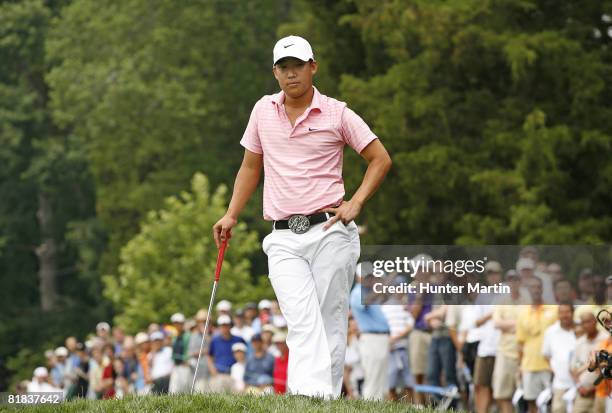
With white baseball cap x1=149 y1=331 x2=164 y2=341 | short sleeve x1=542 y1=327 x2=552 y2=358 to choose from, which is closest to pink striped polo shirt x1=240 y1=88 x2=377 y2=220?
short sleeve x1=542 y1=327 x2=552 y2=358

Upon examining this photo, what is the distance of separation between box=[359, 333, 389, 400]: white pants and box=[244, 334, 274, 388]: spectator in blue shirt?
220cm

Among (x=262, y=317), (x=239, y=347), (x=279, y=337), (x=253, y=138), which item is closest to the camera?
(x=253, y=138)

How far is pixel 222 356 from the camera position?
65.7 feet

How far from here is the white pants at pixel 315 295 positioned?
367 inches

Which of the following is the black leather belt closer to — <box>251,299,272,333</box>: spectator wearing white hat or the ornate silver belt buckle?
the ornate silver belt buckle

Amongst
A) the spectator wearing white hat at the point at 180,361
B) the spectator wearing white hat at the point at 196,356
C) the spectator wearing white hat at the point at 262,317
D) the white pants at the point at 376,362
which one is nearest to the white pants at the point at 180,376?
the spectator wearing white hat at the point at 180,361

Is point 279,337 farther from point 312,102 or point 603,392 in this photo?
point 312,102

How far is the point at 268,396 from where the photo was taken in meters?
9.22

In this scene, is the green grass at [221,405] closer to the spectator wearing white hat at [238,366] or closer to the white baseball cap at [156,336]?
the spectator wearing white hat at [238,366]

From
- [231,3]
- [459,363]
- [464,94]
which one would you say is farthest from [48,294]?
[459,363]

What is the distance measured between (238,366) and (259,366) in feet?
2.89

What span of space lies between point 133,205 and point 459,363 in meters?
36.9

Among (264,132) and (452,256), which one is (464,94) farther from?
(264,132)

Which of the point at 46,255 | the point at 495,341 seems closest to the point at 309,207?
the point at 495,341
